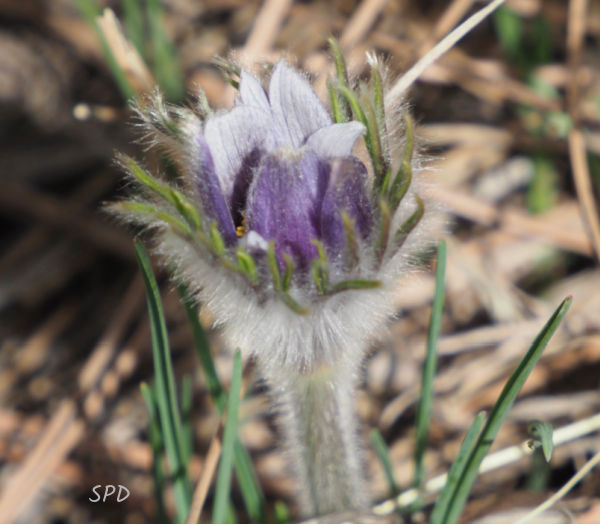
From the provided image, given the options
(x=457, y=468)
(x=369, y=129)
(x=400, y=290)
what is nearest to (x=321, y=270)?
(x=369, y=129)

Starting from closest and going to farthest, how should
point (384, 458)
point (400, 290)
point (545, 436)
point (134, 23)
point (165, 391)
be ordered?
point (545, 436), point (165, 391), point (384, 458), point (400, 290), point (134, 23)

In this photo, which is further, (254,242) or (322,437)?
(322,437)

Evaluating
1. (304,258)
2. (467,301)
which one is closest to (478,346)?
(467,301)

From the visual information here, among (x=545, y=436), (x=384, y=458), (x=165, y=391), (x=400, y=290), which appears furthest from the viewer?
(x=400, y=290)

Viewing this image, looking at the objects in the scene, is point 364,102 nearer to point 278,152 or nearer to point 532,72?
point 278,152

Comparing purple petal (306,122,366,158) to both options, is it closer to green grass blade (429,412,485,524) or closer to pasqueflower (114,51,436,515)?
pasqueflower (114,51,436,515)

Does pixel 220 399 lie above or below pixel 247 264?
below

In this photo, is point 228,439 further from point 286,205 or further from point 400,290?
point 400,290

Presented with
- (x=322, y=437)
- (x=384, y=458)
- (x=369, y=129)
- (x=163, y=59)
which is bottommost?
(x=384, y=458)

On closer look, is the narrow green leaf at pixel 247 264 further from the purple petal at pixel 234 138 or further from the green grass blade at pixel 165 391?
the green grass blade at pixel 165 391
